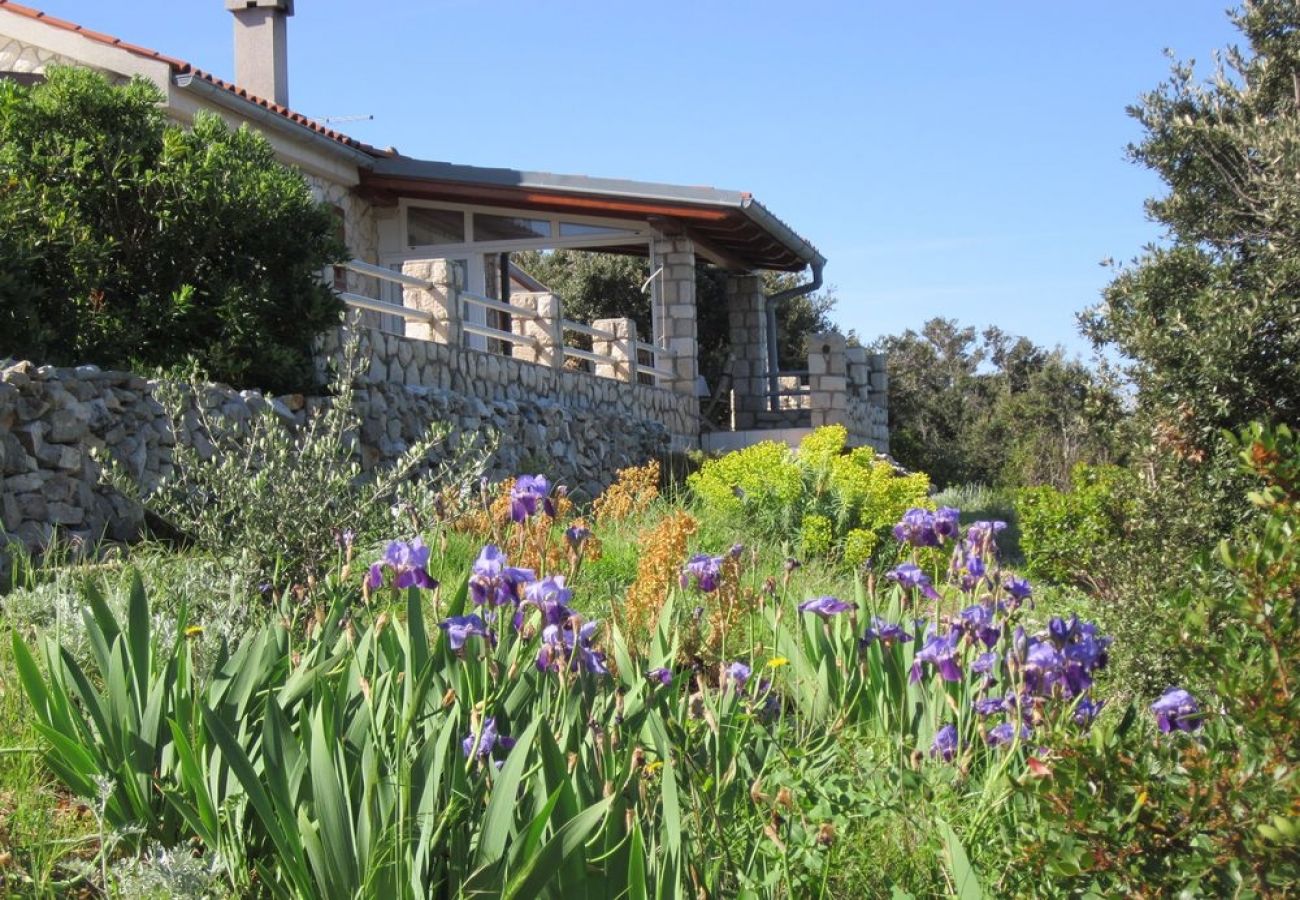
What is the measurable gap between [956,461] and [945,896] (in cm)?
2254

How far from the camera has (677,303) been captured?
18719 millimetres

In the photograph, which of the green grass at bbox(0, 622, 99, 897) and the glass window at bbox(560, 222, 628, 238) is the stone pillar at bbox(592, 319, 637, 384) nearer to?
the glass window at bbox(560, 222, 628, 238)

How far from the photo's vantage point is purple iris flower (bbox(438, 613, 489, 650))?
10.6ft

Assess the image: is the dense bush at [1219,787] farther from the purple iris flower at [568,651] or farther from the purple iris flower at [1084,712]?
the purple iris flower at [568,651]

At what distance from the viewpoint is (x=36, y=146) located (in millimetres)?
10266

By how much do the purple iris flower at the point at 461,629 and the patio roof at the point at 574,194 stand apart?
558 inches

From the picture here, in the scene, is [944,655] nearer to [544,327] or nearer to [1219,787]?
[1219,787]

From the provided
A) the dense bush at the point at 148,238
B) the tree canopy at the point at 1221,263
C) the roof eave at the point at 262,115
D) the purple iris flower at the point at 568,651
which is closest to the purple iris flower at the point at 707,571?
the purple iris flower at the point at 568,651

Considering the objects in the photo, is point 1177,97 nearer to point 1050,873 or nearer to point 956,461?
point 1050,873

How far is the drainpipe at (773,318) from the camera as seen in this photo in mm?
21000

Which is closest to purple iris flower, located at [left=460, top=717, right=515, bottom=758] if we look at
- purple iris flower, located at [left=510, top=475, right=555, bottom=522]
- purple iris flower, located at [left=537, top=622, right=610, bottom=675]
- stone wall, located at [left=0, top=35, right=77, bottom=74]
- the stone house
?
purple iris flower, located at [left=537, top=622, right=610, bottom=675]

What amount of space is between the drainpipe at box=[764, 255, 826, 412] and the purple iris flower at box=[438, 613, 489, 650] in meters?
17.8

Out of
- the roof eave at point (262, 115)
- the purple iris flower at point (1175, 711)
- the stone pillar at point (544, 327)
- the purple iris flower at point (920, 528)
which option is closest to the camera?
the purple iris flower at point (1175, 711)

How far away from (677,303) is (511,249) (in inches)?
92.4
